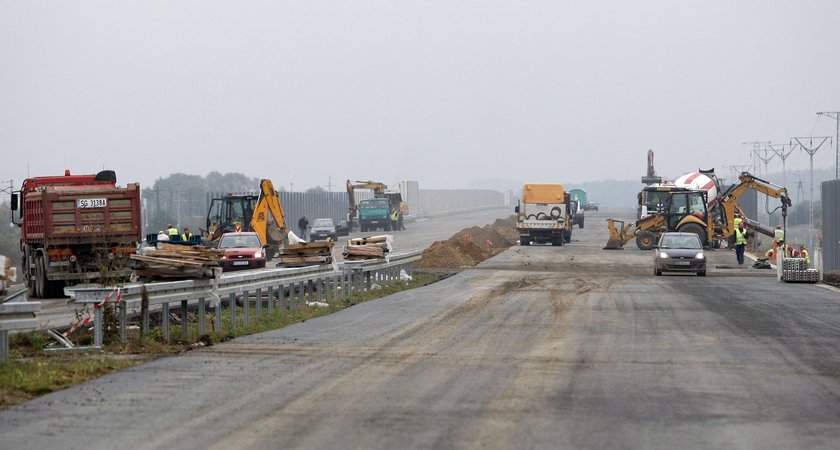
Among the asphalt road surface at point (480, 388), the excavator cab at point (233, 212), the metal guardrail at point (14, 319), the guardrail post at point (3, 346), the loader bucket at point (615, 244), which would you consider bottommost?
the loader bucket at point (615, 244)

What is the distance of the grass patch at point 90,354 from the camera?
486 inches

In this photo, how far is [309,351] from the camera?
Result: 1529 centimetres

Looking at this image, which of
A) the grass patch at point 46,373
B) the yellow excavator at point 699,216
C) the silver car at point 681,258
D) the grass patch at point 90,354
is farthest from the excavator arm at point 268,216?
the grass patch at point 46,373

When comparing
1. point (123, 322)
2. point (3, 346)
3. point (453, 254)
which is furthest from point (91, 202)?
point (453, 254)

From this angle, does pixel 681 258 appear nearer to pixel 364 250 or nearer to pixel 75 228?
pixel 364 250

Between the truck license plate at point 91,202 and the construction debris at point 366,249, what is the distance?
6605 millimetres

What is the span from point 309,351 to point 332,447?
6.72 meters

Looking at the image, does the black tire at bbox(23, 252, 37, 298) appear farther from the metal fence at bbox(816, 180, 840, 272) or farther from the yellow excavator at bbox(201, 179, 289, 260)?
the metal fence at bbox(816, 180, 840, 272)

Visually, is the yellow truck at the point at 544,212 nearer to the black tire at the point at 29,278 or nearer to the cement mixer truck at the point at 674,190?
the cement mixer truck at the point at 674,190

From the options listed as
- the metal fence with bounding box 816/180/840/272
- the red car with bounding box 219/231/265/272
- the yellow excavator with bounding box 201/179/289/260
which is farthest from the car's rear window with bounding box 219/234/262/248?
the metal fence with bounding box 816/180/840/272

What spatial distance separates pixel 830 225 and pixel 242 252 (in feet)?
124

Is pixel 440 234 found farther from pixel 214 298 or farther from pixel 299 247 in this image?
pixel 214 298

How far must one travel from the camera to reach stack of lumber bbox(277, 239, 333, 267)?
29.4 metres

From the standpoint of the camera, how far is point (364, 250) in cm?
3078
